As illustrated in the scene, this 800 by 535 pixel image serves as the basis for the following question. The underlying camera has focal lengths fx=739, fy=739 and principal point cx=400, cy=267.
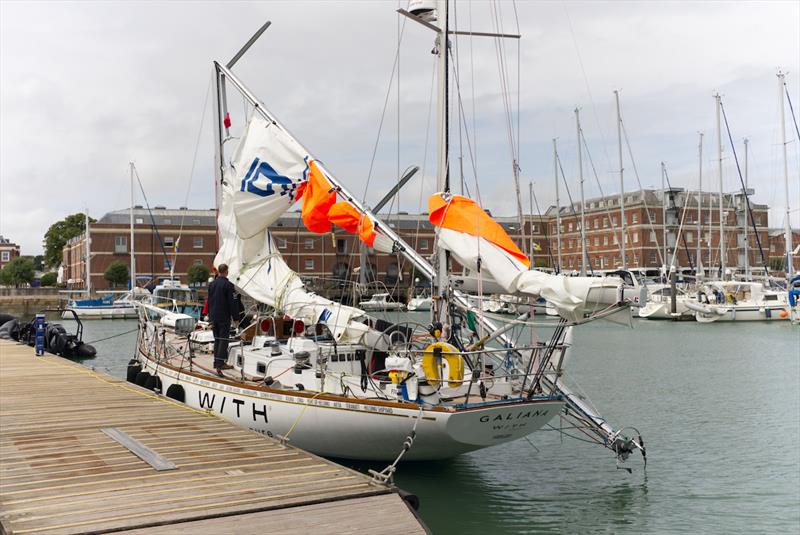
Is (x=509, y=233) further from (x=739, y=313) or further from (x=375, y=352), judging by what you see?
(x=375, y=352)

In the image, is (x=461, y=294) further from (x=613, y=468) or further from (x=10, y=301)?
(x=10, y=301)

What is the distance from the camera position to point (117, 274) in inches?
3238

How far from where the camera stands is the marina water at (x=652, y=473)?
1136 centimetres

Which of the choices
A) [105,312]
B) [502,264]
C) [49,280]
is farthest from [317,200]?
[49,280]

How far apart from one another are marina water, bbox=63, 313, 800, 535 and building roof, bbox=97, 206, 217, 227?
76339 millimetres

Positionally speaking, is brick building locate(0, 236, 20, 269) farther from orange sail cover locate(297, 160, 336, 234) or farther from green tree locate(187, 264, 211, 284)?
orange sail cover locate(297, 160, 336, 234)

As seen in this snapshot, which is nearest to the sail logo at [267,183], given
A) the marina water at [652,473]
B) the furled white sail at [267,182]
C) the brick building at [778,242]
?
the furled white sail at [267,182]

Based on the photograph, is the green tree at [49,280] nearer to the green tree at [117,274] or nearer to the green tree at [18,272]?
the green tree at [18,272]

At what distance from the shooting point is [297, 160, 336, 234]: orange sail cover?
15586 millimetres

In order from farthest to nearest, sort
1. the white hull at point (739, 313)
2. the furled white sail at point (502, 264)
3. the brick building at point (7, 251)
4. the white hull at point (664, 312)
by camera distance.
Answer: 1. the brick building at point (7, 251)
2. the white hull at point (664, 312)
3. the white hull at point (739, 313)
4. the furled white sail at point (502, 264)

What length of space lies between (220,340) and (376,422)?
4424 mm

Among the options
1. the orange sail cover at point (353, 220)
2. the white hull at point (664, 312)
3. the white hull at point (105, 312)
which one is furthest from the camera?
the white hull at point (105, 312)

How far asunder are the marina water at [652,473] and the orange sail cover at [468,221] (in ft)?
13.3

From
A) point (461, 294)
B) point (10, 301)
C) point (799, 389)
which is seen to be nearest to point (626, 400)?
point (799, 389)
